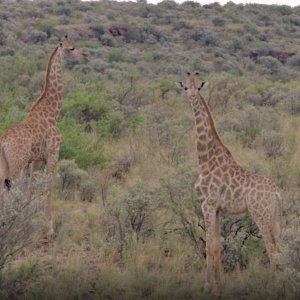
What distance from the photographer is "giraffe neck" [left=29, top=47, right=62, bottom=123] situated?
32.4 feet

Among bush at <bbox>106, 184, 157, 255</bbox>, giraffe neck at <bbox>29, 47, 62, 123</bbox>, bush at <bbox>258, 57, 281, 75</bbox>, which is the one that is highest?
giraffe neck at <bbox>29, 47, 62, 123</bbox>

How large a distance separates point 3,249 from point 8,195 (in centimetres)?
58

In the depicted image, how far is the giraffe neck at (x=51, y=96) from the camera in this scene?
988cm

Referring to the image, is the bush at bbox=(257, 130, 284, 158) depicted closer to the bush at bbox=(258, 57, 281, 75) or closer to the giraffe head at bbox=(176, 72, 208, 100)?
the giraffe head at bbox=(176, 72, 208, 100)

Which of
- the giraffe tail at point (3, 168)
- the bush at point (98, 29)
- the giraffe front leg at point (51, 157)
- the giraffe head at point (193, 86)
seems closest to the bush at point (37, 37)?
the bush at point (98, 29)

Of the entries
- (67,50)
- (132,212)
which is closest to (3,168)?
(132,212)

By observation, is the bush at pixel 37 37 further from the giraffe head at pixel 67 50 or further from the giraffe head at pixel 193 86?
the giraffe head at pixel 193 86

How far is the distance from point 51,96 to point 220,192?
357 centimetres

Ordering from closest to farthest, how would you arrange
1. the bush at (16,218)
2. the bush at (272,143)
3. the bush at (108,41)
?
the bush at (16,218)
the bush at (272,143)
the bush at (108,41)

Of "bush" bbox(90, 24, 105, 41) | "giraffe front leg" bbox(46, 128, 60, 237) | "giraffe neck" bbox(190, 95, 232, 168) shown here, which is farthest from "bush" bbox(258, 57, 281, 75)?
"giraffe neck" bbox(190, 95, 232, 168)

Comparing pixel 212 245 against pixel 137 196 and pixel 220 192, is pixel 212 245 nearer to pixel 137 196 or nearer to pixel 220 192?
pixel 220 192

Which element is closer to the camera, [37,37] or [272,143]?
[272,143]

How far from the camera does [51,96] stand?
10203 millimetres

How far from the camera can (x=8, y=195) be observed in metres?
7.31
